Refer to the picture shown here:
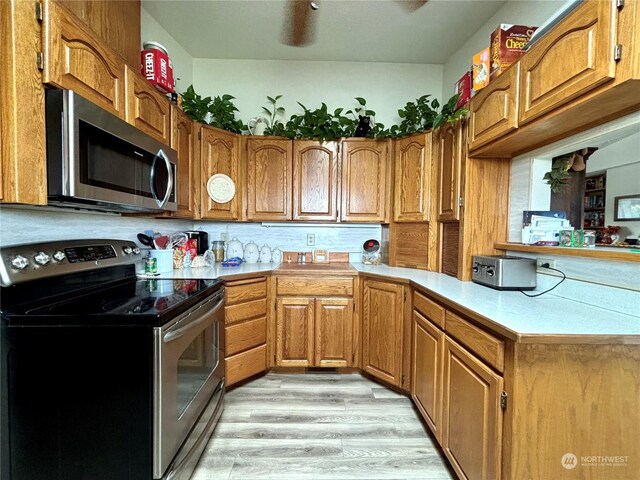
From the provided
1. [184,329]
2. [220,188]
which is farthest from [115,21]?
[184,329]

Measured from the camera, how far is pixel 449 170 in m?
2.08

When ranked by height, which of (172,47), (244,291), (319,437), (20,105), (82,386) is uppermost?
(172,47)

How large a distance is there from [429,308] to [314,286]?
0.96 m

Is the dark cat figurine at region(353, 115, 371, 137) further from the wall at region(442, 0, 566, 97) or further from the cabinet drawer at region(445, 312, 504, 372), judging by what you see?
the cabinet drawer at region(445, 312, 504, 372)

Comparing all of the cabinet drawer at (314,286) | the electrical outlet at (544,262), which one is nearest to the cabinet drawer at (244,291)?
the cabinet drawer at (314,286)

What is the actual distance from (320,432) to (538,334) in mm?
1356

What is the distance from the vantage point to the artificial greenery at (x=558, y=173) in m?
1.51

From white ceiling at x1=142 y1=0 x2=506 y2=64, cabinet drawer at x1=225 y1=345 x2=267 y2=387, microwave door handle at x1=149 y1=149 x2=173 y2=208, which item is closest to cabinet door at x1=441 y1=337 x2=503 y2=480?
cabinet drawer at x1=225 y1=345 x2=267 y2=387

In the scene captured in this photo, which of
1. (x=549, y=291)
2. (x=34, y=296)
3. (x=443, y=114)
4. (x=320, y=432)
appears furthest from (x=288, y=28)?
(x=320, y=432)

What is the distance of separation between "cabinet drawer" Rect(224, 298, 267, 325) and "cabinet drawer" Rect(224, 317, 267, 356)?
4 cm

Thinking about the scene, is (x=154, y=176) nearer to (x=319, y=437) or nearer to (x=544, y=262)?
(x=319, y=437)

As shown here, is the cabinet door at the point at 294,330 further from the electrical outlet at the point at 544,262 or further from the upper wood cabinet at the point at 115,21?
the upper wood cabinet at the point at 115,21

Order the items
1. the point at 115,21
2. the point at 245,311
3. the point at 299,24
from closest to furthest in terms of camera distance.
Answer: the point at 115,21 < the point at 245,311 < the point at 299,24

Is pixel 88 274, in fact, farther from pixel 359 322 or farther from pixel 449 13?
pixel 449 13
